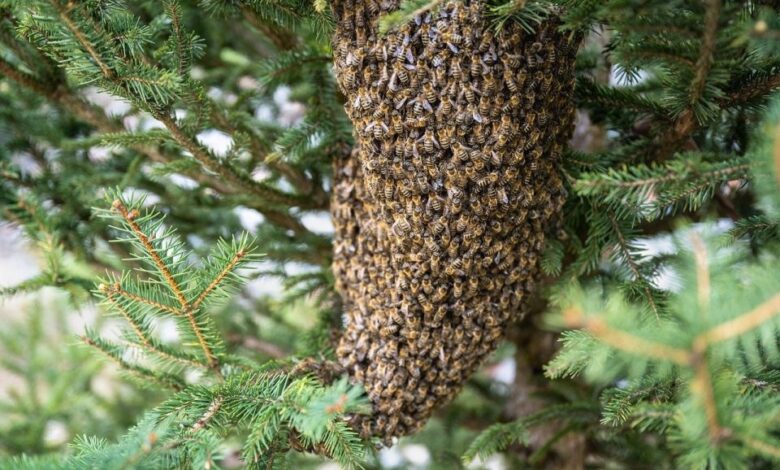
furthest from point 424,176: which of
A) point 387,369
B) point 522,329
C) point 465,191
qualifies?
point 522,329

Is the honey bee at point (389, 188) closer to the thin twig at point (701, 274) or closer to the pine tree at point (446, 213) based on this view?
the pine tree at point (446, 213)

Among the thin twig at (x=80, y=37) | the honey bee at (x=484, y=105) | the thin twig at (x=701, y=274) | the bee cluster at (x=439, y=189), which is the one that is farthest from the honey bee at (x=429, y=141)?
the thin twig at (x=80, y=37)

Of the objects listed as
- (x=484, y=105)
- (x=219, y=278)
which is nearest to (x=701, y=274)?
(x=484, y=105)

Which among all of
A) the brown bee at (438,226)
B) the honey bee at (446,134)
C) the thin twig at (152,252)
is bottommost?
the thin twig at (152,252)

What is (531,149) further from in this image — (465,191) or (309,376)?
(309,376)

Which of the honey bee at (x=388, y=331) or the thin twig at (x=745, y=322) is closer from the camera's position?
the thin twig at (x=745, y=322)

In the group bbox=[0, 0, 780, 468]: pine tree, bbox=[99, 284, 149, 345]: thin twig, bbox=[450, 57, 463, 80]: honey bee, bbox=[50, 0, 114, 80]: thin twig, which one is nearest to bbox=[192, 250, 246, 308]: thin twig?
bbox=[0, 0, 780, 468]: pine tree

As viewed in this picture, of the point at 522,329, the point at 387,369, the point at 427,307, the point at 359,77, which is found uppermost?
Answer: the point at 522,329

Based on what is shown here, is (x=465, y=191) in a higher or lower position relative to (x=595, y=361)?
higher
